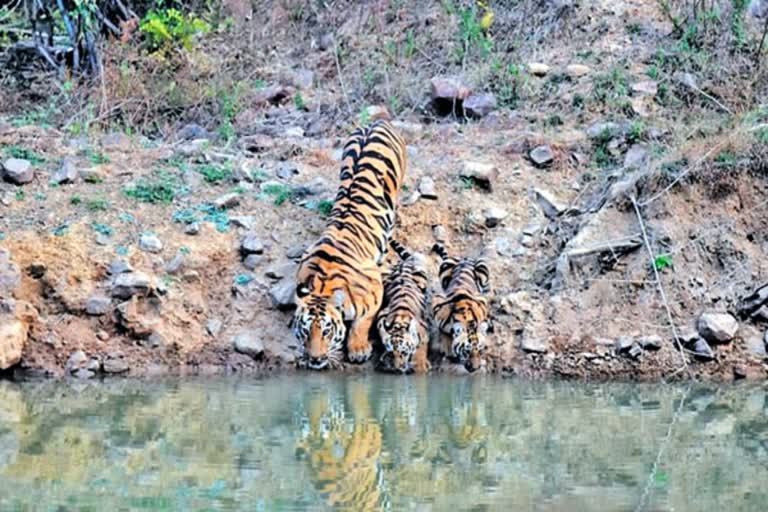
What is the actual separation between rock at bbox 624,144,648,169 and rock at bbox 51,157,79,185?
4.06 meters

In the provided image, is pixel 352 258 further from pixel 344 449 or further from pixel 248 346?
pixel 344 449

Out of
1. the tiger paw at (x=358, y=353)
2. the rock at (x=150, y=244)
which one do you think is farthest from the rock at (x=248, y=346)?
the rock at (x=150, y=244)

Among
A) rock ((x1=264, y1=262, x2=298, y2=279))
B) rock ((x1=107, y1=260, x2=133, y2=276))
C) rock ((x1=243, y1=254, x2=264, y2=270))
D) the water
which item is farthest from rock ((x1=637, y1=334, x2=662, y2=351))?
rock ((x1=107, y1=260, x2=133, y2=276))

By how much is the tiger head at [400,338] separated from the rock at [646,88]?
3.68 meters

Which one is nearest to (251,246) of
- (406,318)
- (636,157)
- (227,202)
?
(227,202)

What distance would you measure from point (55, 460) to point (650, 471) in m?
2.40

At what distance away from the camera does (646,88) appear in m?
10.2

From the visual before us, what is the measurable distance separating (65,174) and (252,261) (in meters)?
1.60

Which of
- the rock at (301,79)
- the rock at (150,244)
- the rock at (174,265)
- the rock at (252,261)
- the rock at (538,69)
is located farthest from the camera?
the rock at (301,79)

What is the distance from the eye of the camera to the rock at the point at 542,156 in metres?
9.27

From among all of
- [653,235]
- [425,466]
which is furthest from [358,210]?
[425,466]

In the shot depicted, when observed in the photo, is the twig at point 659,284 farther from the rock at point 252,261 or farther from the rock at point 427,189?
the rock at point 252,261

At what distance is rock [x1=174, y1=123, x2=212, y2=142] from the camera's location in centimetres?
1014

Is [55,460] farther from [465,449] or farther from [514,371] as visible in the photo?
[514,371]
